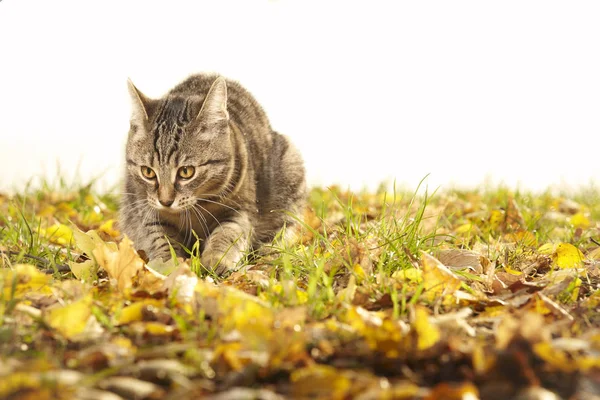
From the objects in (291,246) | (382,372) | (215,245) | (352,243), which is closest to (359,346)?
(382,372)

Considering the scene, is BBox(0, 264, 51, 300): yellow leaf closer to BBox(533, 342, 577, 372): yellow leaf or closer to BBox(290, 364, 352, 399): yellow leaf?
BBox(290, 364, 352, 399): yellow leaf

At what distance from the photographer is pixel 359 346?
5.84 ft

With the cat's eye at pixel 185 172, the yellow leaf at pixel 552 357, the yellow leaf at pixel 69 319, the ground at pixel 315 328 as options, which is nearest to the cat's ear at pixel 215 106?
the cat's eye at pixel 185 172

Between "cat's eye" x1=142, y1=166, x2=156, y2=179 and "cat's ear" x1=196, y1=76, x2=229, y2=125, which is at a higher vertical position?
"cat's ear" x1=196, y1=76, x2=229, y2=125

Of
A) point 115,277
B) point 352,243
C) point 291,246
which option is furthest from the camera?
point 291,246

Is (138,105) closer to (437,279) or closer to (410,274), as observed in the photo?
(410,274)

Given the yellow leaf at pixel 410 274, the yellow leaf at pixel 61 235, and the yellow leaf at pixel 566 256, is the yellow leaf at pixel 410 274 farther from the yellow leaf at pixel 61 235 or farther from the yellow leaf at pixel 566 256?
the yellow leaf at pixel 61 235

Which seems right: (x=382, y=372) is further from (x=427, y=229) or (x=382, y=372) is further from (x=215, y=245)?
(x=427, y=229)

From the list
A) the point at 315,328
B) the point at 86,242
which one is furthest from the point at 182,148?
the point at 315,328

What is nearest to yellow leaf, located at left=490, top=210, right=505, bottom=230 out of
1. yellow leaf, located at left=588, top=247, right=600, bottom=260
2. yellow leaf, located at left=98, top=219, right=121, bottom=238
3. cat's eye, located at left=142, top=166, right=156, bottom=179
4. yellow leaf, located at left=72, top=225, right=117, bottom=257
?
yellow leaf, located at left=588, top=247, right=600, bottom=260

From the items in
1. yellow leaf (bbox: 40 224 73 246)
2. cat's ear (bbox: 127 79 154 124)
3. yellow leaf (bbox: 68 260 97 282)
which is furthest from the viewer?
yellow leaf (bbox: 40 224 73 246)

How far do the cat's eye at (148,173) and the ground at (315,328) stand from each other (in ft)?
2.29

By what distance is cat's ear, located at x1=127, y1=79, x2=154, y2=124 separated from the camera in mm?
3615

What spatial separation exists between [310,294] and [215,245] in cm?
144
